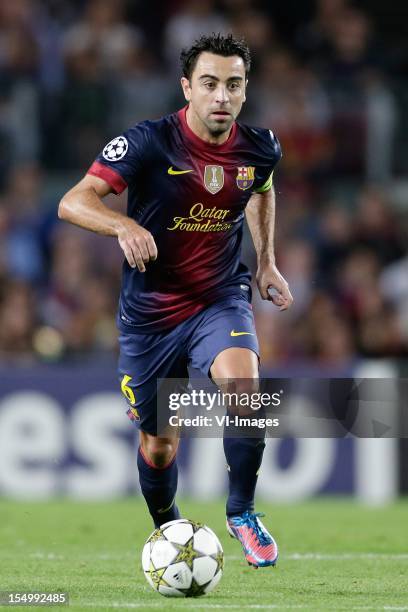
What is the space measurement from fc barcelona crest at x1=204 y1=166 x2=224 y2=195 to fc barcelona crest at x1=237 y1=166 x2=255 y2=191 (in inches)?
4.6

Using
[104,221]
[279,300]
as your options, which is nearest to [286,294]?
[279,300]

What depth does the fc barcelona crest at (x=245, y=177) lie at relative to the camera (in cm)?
701

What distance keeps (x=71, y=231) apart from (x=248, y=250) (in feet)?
5.61

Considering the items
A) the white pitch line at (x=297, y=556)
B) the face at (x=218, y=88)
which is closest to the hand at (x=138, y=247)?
the face at (x=218, y=88)

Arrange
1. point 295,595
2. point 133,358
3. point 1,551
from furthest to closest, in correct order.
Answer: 1. point 1,551
2. point 133,358
3. point 295,595

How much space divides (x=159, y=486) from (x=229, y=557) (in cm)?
92

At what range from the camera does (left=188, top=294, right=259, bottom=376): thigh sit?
668 centimetres

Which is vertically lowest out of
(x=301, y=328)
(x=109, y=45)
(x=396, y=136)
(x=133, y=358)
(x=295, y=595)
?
(x=295, y=595)

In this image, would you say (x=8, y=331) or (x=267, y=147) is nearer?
(x=267, y=147)

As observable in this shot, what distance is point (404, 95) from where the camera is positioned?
14.6 m

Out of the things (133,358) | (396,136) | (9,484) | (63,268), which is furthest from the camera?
(396,136)

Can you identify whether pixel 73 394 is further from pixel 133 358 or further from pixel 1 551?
pixel 133 358

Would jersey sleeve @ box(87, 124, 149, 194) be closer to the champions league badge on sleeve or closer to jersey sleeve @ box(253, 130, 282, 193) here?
the champions league badge on sleeve

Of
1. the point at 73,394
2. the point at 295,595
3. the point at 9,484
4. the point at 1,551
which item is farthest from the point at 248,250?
the point at 295,595
